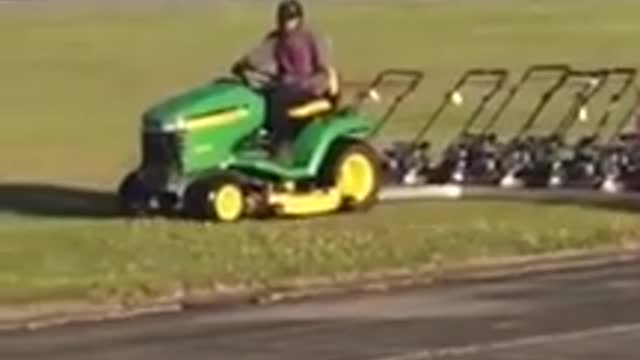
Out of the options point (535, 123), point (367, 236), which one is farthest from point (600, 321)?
point (535, 123)

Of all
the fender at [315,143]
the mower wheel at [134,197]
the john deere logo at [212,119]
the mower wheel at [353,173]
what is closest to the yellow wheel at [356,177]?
the mower wheel at [353,173]

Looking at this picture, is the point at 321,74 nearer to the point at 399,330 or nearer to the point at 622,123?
the point at 622,123

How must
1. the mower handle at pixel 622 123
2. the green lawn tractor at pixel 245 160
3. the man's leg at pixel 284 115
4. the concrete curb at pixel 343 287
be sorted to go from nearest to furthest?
the concrete curb at pixel 343 287 → the green lawn tractor at pixel 245 160 → the man's leg at pixel 284 115 → the mower handle at pixel 622 123

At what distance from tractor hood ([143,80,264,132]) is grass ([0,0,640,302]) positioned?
1.08 metres

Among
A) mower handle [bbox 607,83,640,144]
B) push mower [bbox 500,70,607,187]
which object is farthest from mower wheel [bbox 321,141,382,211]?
mower handle [bbox 607,83,640,144]

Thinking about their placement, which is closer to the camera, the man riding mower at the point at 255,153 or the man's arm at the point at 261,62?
the man riding mower at the point at 255,153

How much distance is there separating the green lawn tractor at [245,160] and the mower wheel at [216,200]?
1 centimetres

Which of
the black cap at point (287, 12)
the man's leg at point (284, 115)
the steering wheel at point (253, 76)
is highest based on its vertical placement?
the black cap at point (287, 12)

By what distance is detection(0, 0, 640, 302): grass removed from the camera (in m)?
19.4

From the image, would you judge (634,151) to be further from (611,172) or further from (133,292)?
(133,292)

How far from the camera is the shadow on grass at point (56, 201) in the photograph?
23922mm

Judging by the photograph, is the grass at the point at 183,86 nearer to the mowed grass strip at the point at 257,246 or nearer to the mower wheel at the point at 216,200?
the mowed grass strip at the point at 257,246

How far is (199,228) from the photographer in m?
21.8

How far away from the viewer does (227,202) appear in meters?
22.9
